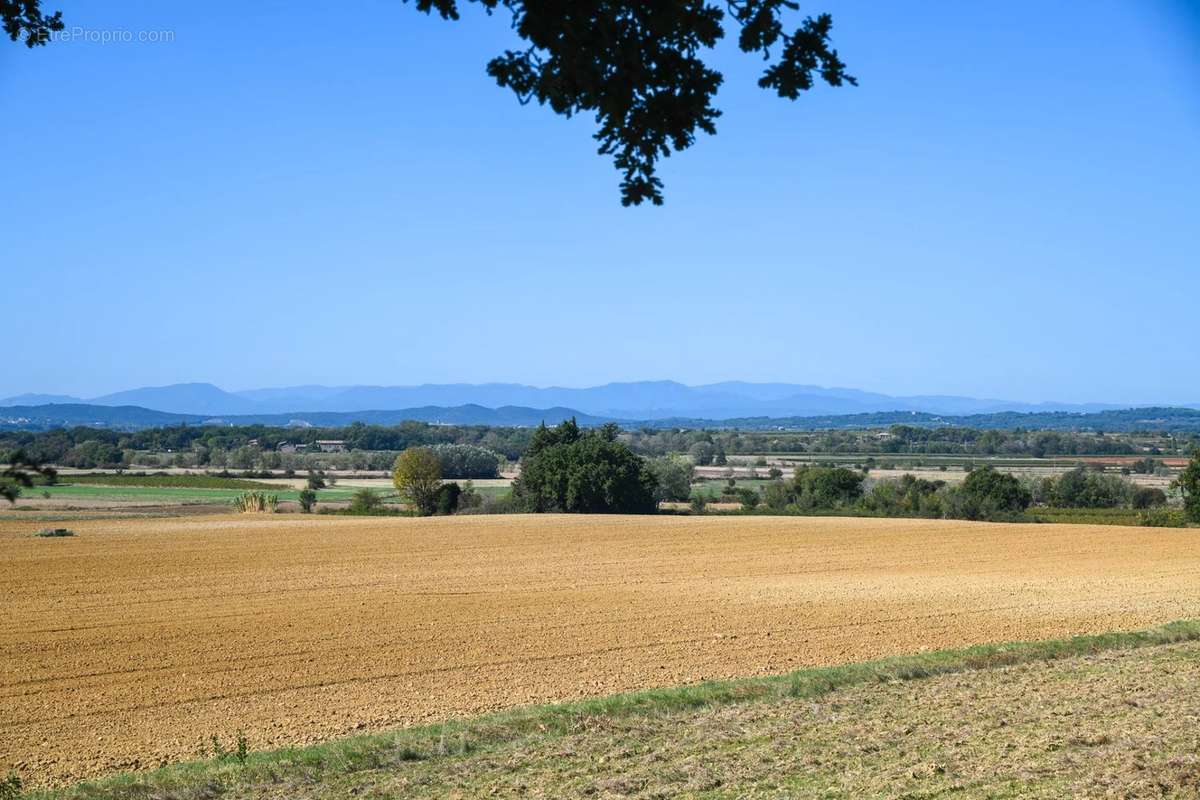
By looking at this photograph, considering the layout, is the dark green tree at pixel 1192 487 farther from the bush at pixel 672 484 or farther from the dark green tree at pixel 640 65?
the dark green tree at pixel 640 65

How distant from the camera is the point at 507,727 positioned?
35.2 feet

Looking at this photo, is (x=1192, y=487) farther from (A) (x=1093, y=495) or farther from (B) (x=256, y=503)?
(B) (x=256, y=503)

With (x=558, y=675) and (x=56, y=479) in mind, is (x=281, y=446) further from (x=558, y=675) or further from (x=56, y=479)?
(x=56, y=479)

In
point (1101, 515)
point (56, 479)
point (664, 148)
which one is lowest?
point (1101, 515)

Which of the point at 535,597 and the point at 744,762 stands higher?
the point at 744,762

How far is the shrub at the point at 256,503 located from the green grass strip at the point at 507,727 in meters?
49.6

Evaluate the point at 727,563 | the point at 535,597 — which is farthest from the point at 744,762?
the point at 727,563

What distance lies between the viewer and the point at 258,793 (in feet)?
27.7

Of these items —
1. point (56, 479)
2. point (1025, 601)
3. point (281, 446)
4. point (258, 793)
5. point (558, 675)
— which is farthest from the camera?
point (281, 446)

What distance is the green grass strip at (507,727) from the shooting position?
29.4 feet

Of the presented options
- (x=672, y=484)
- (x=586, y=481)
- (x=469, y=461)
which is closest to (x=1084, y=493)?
(x=672, y=484)

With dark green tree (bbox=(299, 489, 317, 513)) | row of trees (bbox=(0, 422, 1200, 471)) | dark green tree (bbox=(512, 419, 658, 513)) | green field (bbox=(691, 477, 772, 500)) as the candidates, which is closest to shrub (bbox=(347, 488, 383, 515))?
dark green tree (bbox=(299, 489, 317, 513))

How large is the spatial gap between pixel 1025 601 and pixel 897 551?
13.8 metres

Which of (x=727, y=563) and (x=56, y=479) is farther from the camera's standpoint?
(x=727, y=563)
